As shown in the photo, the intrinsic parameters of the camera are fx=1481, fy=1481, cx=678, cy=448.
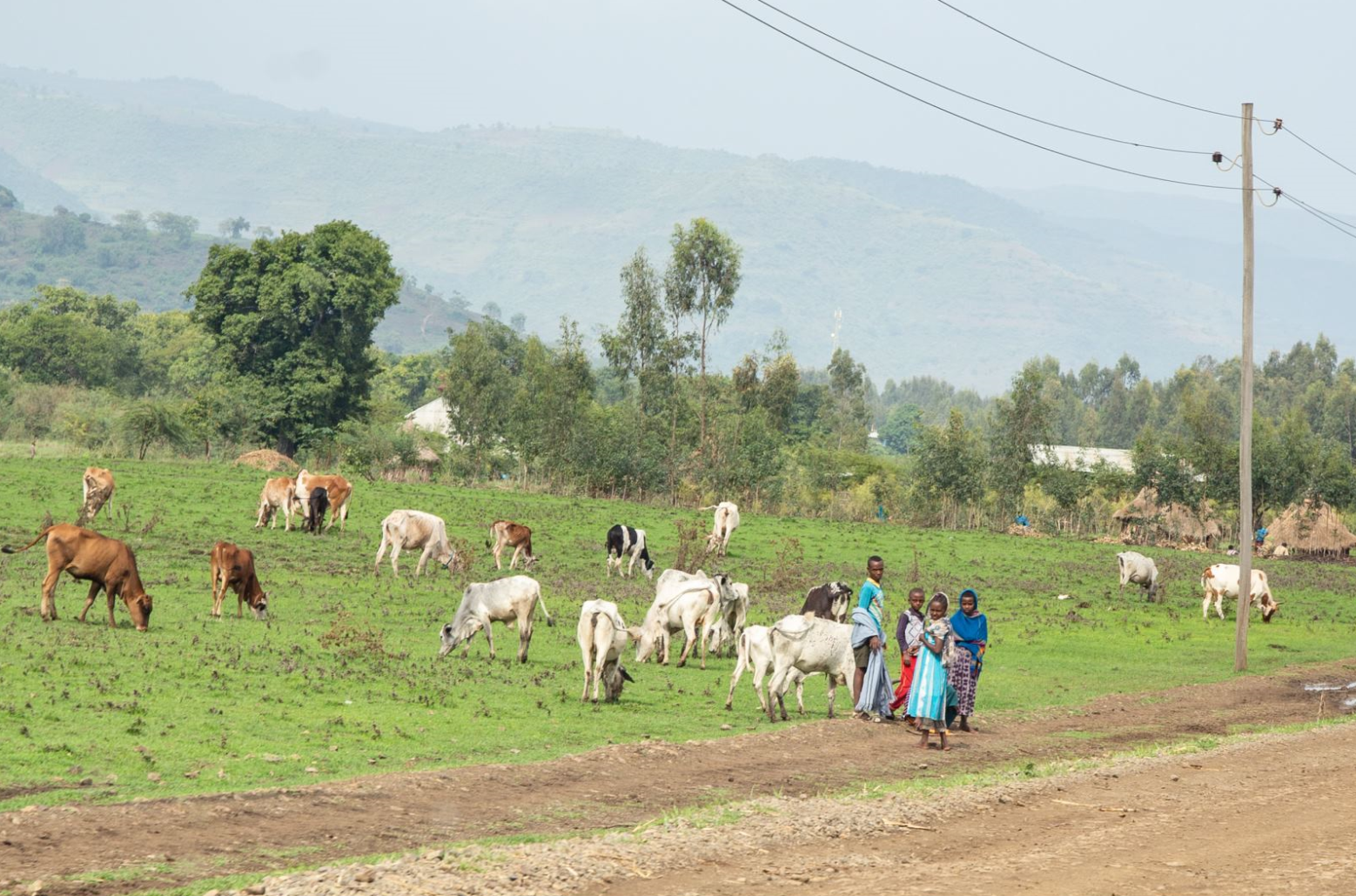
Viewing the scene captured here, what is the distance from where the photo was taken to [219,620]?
2502 centimetres

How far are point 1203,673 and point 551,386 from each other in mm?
40405

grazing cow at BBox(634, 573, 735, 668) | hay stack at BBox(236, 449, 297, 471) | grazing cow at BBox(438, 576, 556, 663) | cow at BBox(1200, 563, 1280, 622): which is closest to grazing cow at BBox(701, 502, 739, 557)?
cow at BBox(1200, 563, 1280, 622)

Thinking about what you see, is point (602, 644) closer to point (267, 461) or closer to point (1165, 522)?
point (267, 461)

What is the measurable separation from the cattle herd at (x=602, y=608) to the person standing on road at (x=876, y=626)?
196 mm

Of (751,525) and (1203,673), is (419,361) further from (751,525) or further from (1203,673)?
(1203,673)

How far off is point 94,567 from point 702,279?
49.2 m

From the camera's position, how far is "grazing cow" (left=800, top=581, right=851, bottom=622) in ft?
81.3

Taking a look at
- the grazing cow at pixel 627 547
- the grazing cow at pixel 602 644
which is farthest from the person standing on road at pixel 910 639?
the grazing cow at pixel 627 547

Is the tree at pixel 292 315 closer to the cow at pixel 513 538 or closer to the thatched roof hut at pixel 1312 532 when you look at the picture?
the cow at pixel 513 538

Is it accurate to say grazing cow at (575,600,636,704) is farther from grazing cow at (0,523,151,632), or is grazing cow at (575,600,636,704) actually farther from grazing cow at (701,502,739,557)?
grazing cow at (701,502,739,557)

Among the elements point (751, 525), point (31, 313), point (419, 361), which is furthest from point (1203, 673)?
point (419, 361)

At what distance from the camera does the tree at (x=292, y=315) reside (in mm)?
65875

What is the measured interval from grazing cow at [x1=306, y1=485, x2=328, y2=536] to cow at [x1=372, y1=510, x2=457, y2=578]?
541cm

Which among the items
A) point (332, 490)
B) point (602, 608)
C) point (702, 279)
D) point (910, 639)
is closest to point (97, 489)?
point (332, 490)
